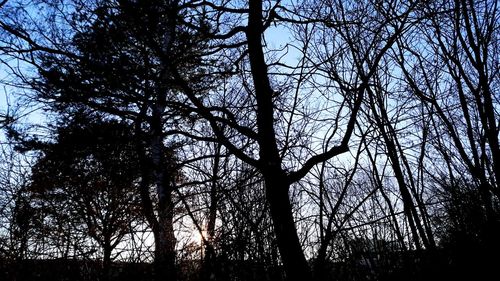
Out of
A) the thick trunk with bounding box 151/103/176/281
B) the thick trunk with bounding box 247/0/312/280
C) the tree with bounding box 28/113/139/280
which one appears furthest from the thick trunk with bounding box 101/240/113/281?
the thick trunk with bounding box 247/0/312/280

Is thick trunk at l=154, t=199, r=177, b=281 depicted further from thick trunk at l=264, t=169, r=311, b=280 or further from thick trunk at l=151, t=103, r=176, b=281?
thick trunk at l=264, t=169, r=311, b=280

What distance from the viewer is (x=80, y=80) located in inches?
127

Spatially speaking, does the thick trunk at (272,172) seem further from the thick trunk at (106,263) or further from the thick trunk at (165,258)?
the thick trunk at (106,263)

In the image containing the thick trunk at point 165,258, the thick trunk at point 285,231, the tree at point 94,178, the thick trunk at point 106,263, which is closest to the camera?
the thick trunk at point 285,231

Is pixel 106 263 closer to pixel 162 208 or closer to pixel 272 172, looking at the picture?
pixel 272 172

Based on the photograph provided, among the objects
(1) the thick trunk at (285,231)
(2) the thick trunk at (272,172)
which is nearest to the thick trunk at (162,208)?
(2) the thick trunk at (272,172)

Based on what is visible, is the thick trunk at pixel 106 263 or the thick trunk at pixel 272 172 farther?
the thick trunk at pixel 106 263

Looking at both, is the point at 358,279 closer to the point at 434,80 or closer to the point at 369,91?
the point at 369,91

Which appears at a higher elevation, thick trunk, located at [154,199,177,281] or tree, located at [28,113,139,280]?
tree, located at [28,113,139,280]

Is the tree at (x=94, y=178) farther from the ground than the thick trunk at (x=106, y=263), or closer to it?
farther from the ground

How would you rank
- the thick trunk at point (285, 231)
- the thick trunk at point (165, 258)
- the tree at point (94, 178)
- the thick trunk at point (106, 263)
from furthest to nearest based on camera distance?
the tree at point (94, 178) < the thick trunk at point (106, 263) < the thick trunk at point (165, 258) < the thick trunk at point (285, 231)

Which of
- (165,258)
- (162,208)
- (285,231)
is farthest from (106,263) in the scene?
(162,208)

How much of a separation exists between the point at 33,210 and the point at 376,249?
8.34 metres

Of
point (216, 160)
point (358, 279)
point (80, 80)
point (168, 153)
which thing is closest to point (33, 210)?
point (168, 153)
